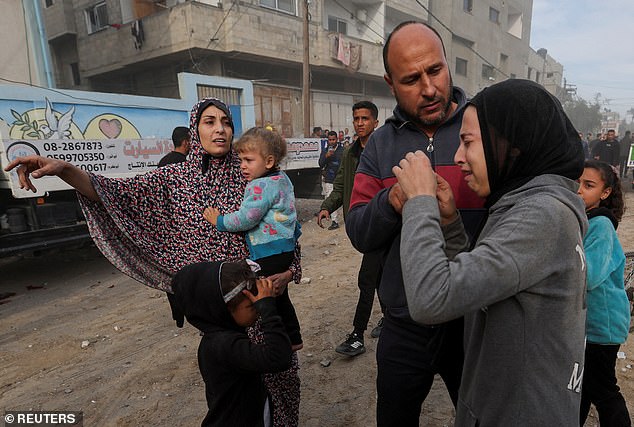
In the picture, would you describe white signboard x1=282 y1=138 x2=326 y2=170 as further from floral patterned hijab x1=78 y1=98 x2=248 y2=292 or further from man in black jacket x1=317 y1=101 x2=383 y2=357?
floral patterned hijab x1=78 y1=98 x2=248 y2=292

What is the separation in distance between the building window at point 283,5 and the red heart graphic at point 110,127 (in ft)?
39.3

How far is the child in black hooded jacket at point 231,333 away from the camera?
4.88ft

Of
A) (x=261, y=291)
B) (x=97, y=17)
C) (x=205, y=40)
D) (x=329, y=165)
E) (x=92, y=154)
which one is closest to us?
(x=261, y=291)

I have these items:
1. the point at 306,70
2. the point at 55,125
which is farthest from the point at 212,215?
the point at 306,70

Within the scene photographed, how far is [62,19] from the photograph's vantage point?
694 inches

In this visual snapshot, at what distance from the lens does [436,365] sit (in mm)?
1482

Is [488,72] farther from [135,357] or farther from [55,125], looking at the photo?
[135,357]

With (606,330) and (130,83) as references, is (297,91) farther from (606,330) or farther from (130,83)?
(606,330)

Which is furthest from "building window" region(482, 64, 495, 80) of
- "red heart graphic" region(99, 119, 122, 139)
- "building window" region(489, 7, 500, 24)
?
"red heart graphic" region(99, 119, 122, 139)

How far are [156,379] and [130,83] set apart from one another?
59.1ft

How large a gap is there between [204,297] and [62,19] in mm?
21526

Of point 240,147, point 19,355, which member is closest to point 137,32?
point 19,355

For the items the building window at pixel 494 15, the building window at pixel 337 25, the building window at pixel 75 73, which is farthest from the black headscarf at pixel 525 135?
the building window at pixel 494 15

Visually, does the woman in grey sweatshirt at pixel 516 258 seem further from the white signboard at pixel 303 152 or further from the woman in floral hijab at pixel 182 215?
the white signboard at pixel 303 152
